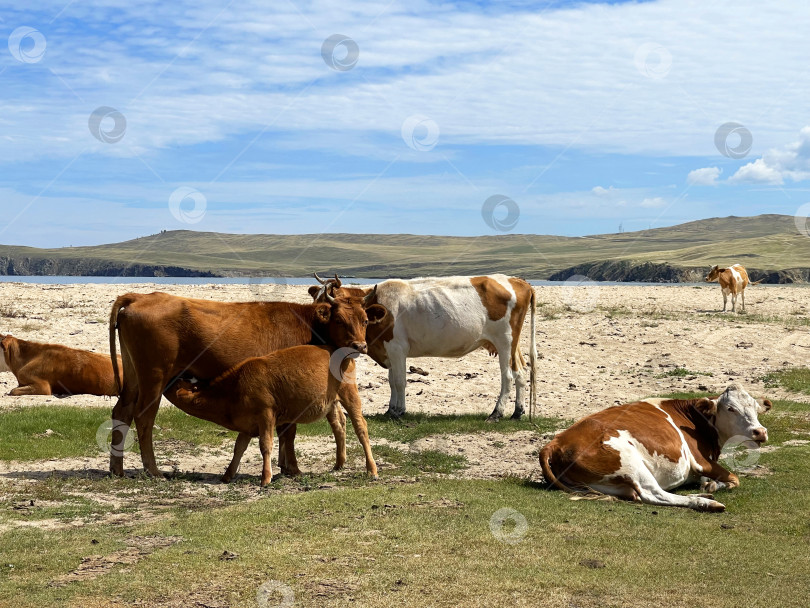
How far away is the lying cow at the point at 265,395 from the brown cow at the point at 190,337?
323 millimetres

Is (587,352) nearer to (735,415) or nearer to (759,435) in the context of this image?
(735,415)

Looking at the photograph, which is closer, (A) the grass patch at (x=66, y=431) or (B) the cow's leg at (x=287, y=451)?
(B) the cow's leg at (x=287, y=451)

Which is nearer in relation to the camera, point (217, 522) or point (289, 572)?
point (289, 572)

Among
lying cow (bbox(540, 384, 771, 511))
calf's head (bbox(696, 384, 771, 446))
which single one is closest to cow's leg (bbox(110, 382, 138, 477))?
lying cow (bbox(540, 384, 771, 511))

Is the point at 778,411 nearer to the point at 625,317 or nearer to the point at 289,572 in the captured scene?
the point at 289,572

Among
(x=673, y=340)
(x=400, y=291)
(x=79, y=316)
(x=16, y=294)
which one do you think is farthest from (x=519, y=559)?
(x=16, y=294)

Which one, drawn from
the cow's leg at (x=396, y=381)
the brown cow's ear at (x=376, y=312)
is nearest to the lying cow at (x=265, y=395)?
the brown cow's ear at (x=376, y=312)

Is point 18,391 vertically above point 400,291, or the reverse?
point 400,291

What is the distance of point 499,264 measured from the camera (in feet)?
587

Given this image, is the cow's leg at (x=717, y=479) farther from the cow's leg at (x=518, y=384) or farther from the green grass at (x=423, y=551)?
the cow's leg at (x=518, y=384)

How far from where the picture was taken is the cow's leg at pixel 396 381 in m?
15.6

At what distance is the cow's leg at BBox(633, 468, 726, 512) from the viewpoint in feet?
30.1

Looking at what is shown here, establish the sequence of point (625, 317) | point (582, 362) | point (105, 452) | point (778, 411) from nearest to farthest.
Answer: point (105, 452), point (778, 411), point (582, 362), point (625, 317)

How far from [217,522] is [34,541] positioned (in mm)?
1558
